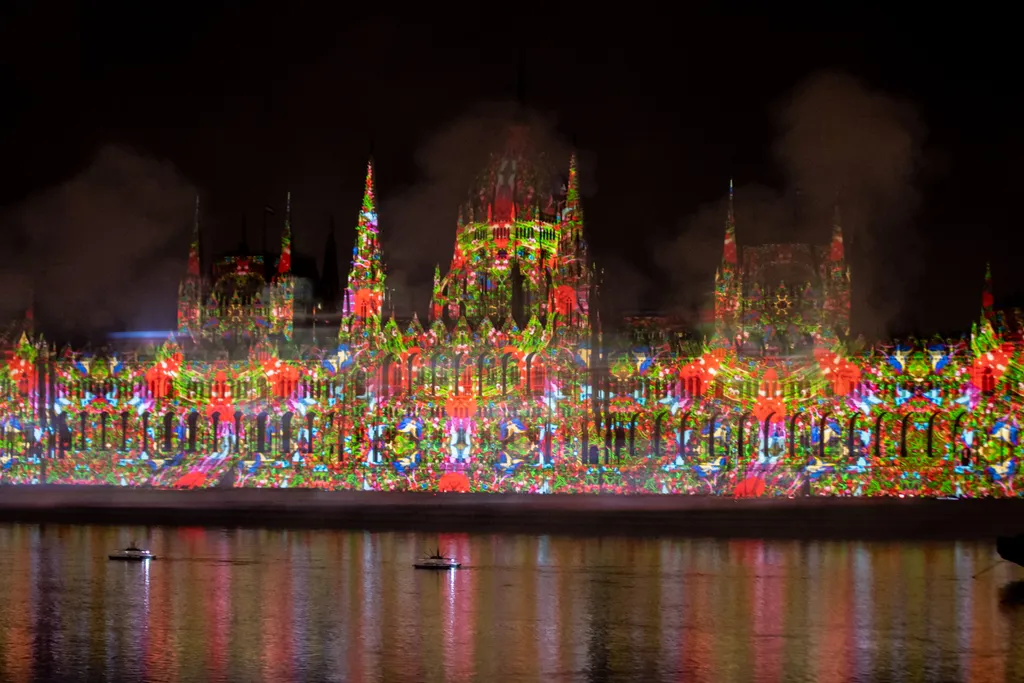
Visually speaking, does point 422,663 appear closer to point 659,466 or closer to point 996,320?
point 659,466

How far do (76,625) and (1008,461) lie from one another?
2507 cm

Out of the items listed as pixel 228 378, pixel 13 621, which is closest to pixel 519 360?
pixel 228 378

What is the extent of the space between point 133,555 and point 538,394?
1891cm

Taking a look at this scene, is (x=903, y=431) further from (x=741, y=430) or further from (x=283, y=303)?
(x=283, y=303)

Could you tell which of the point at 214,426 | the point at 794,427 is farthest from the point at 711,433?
the point at 214,426

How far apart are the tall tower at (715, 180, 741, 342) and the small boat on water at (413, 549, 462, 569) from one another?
21245mm

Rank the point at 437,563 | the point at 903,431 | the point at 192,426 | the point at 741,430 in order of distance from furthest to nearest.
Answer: the point at 192,426 → the point at 741,430 → the point at 903,431 → the point at 437,563

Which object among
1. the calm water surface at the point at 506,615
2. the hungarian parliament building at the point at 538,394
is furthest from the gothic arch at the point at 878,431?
the calm water surface at the point at 506,615

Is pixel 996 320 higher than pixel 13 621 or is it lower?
higher

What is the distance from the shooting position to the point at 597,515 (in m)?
25.5

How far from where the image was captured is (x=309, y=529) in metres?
25.0

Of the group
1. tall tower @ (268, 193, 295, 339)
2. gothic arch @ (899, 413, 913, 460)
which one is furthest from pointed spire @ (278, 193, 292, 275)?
gothic arch @ (899, 413, 913, 460)

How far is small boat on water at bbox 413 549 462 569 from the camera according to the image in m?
17.9

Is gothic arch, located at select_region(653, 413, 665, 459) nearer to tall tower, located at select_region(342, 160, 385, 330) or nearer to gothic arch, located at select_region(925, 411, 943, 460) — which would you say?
gothic arch, located at select_region(925, 411, 943, 460)
